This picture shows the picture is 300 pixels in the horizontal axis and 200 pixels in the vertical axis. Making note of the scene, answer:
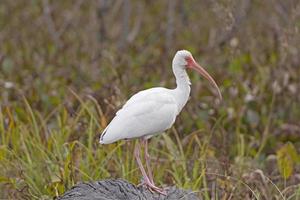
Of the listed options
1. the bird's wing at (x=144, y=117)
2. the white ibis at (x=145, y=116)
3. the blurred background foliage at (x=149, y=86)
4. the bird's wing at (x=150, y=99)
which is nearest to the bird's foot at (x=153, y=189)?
the white ibis at (x=145, y=116)

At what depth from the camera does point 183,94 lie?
4.34m

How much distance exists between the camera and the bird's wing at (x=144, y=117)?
166 inches

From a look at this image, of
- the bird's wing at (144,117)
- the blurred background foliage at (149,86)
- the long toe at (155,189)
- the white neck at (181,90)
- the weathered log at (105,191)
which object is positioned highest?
the white neck at (181,90)

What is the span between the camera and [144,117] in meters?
4.24

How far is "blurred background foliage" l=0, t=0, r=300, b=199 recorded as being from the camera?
17.4 feet

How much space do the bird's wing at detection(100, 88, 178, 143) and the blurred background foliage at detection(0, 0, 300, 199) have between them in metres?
0.68

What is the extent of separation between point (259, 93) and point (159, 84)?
952 mm

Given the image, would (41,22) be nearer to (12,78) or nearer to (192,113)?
(12,78)

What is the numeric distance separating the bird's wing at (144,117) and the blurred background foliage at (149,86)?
0.68 metres

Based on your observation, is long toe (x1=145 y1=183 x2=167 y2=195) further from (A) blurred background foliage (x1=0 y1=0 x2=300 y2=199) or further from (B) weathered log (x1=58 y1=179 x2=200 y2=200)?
(A) blurred background foliage (x1=0 y1=0 x2=300 y2=199)

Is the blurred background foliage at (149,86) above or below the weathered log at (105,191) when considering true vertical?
below

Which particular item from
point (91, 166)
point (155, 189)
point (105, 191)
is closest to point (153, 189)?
point (155, 189)

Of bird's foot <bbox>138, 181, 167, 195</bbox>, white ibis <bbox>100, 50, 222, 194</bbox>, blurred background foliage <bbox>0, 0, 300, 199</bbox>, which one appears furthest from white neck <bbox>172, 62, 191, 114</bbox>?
blurred background foliage <bbox>0, 0, 300, 199</bbox>

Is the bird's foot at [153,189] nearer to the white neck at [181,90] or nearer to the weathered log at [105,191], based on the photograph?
Result: the weathered log at [105,191]
